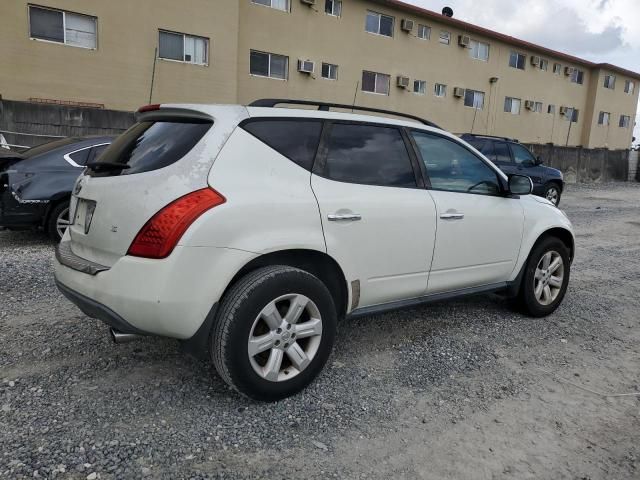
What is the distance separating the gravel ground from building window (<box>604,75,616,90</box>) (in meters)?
36.0

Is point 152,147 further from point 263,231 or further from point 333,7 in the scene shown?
point 333,7

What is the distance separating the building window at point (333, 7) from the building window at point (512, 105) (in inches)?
495

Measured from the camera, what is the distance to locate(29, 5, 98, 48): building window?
14336 millimetres

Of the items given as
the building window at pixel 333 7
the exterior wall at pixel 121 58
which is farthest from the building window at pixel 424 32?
the exterior wall at pixel 121 58

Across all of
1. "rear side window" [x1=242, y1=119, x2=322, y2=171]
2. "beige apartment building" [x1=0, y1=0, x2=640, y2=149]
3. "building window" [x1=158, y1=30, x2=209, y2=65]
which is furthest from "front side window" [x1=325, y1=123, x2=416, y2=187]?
"building window" [x1=158, y1=30, x2=209, y2=65]

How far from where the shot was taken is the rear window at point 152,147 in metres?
2.79

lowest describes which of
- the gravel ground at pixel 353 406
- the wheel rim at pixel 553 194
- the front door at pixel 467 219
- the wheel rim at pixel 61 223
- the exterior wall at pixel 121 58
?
the gravel ground at pixel 353 406

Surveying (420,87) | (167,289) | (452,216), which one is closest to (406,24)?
(420,87)

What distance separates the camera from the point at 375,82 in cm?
2220

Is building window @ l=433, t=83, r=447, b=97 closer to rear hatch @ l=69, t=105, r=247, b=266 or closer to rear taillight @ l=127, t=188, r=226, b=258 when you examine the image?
rear hatch @ l=69, t=105, r=247, b=266

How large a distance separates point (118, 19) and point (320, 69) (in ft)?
25.6

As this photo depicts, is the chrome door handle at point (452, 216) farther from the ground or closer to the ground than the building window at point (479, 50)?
closer to the ground

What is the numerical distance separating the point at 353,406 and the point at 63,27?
1565 centimetres

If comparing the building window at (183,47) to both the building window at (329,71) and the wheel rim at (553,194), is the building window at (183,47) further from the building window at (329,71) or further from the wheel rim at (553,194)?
the wheel rim at (553,194)
